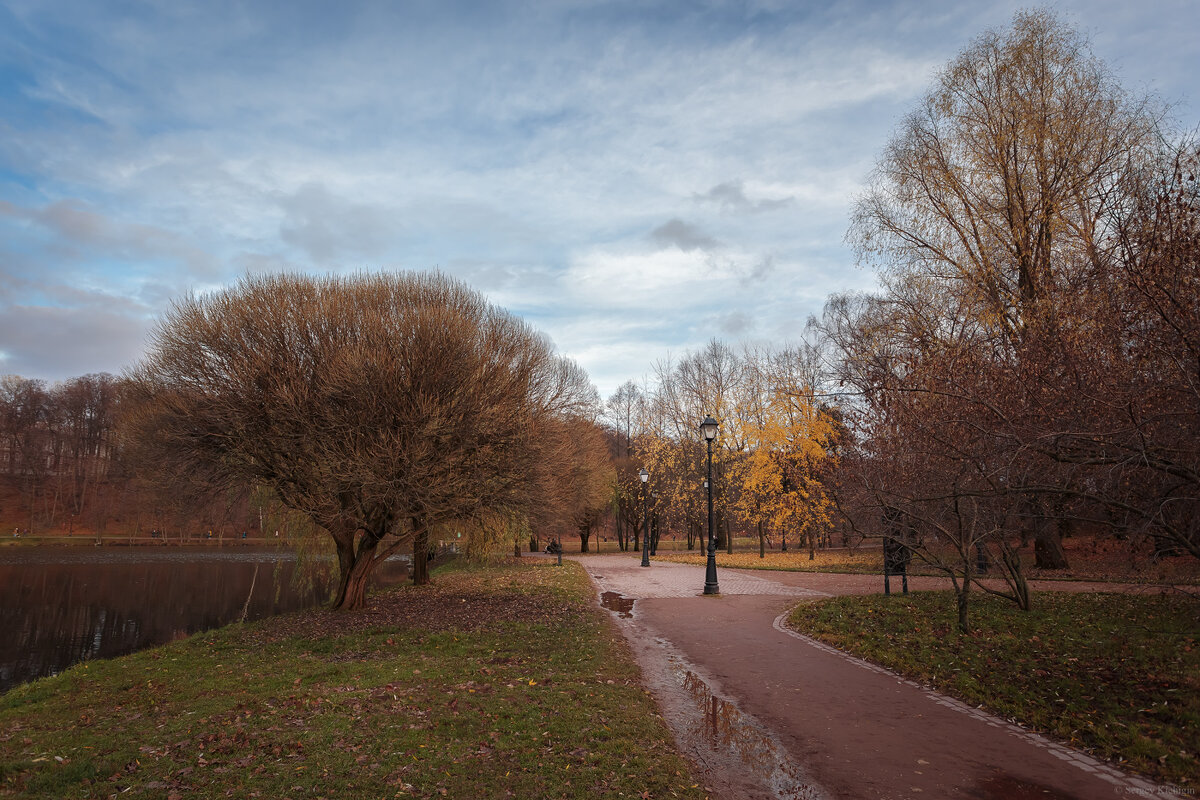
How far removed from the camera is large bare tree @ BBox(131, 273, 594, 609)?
44.0 ft

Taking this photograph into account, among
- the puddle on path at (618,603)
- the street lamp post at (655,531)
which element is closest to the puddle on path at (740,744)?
the puddle on path at (618,603)

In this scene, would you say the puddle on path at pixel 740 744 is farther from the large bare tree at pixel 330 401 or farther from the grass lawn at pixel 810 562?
the grass lawn at pixel 810 562

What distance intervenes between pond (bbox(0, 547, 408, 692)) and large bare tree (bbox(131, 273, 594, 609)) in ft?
21.4

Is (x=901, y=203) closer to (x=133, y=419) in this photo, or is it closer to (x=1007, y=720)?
(x=1007, y=720)

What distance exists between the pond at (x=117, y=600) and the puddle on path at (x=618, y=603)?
10490mm

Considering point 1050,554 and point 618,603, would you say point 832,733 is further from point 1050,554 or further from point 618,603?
point 1050,554

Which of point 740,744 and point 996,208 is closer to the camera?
point 740,744

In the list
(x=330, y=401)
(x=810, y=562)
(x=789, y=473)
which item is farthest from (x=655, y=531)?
(x=330, y=401)

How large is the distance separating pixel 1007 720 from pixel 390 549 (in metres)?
14.3

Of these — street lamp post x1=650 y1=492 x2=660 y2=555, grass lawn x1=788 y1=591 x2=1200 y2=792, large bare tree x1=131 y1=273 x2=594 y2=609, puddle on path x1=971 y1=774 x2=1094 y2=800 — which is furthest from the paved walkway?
street lamp post x1=650 y1=492 x2=660 y2=555

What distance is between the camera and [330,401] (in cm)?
1365

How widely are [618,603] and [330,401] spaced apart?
8352 millimetres

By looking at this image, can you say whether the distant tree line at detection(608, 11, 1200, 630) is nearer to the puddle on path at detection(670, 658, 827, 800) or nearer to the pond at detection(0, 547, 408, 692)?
the puddle on path at detection(670, 658, 827, 800)

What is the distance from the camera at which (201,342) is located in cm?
1362
